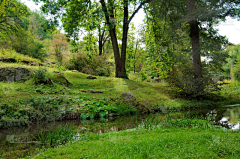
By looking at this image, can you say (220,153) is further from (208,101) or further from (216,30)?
(216,30)

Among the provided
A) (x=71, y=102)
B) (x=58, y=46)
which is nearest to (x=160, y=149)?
(x=71, y=102)

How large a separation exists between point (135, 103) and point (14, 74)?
7.79 meters

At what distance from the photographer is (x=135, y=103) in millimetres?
9484

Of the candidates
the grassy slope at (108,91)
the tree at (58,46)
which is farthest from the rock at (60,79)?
the tree at (58,46)

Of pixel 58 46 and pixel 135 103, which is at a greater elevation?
pixel 58 46

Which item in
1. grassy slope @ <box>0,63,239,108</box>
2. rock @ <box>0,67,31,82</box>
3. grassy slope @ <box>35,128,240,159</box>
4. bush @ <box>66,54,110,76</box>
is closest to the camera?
grassy slope @ <box>35,128,240,159</box>

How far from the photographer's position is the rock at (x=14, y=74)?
1050cm

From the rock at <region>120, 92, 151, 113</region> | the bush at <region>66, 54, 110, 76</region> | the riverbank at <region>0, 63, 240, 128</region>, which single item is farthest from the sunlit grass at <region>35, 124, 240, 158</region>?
the bush at <region>66, 54, 110, 76</region>

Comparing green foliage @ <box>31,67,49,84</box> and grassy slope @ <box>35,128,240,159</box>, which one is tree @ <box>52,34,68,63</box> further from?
grassy slope @ <box>35,128,240,159</box>

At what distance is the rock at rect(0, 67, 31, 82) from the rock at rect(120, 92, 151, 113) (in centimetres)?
636

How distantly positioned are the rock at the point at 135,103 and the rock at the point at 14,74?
636cm

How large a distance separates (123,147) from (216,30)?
38.1 feet

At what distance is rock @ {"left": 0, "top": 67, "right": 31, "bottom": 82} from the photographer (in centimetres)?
1050

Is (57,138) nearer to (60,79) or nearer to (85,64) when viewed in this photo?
(60,79)
